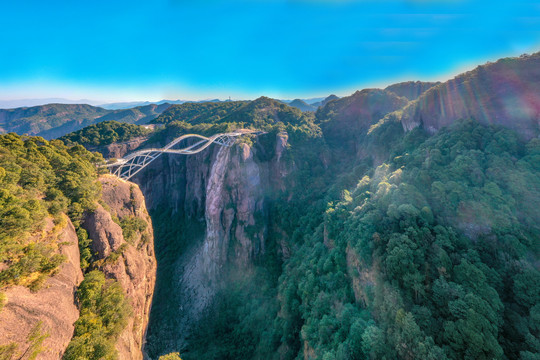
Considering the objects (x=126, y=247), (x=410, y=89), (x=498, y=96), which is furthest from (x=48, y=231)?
(x=410, y=89)

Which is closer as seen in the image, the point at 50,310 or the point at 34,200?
the point at 50,310

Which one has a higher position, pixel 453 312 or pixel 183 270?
pixel 453 312

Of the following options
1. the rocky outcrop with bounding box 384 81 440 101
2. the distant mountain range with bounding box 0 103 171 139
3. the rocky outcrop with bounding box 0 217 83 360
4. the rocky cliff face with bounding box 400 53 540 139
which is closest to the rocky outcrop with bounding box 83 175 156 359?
the rocky outcrop with bounding box 0 217 83 360

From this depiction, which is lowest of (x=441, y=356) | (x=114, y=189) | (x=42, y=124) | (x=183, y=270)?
(x=183, y=270)

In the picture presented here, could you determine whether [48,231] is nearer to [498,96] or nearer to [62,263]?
[62,263]

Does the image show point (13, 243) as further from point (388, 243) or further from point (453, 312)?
point (453, 312)

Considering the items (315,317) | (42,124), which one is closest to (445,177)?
(315,317)

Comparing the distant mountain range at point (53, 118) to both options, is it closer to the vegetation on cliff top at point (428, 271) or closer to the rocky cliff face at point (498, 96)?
the vegetation on cliff top at point (428, 271)
